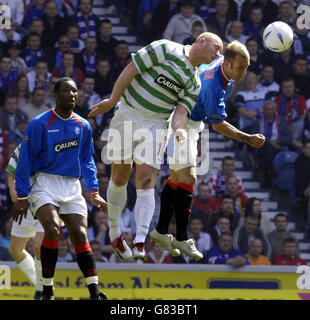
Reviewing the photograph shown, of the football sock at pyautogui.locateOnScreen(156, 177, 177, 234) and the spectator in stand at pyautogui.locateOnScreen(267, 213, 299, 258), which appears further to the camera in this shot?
the spectator in stand at pyautogui.locateOnScreen(267, 213, 299, 258)

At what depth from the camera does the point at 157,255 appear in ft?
44.3

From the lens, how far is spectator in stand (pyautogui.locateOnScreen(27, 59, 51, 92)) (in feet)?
48.1

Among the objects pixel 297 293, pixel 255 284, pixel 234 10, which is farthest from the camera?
pixel 234 10

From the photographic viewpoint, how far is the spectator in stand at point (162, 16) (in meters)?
15.4

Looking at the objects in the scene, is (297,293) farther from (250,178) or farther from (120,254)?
(250,178)

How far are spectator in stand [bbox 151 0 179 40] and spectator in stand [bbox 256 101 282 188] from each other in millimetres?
1964

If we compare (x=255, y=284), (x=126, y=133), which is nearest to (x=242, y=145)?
(x=255, y=284)

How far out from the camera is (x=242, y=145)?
601 inches

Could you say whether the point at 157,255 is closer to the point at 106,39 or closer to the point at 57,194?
the point at 106,39

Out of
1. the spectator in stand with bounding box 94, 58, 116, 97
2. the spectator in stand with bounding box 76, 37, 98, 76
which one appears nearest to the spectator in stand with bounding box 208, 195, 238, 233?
the spectator in stand with bounding box 94, 58, 116, 97

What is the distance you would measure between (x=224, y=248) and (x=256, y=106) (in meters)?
2.44

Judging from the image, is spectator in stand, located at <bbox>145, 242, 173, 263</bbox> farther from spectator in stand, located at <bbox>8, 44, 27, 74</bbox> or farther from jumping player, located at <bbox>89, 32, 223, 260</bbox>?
jumping player, located at <bbox>89, 32, 223, 260</bbox>

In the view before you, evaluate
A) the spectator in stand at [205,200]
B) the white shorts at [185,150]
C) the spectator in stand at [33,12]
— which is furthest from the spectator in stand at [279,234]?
the spectator in stand at [33,12]

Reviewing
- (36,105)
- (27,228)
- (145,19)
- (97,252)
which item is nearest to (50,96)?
(36,105)
